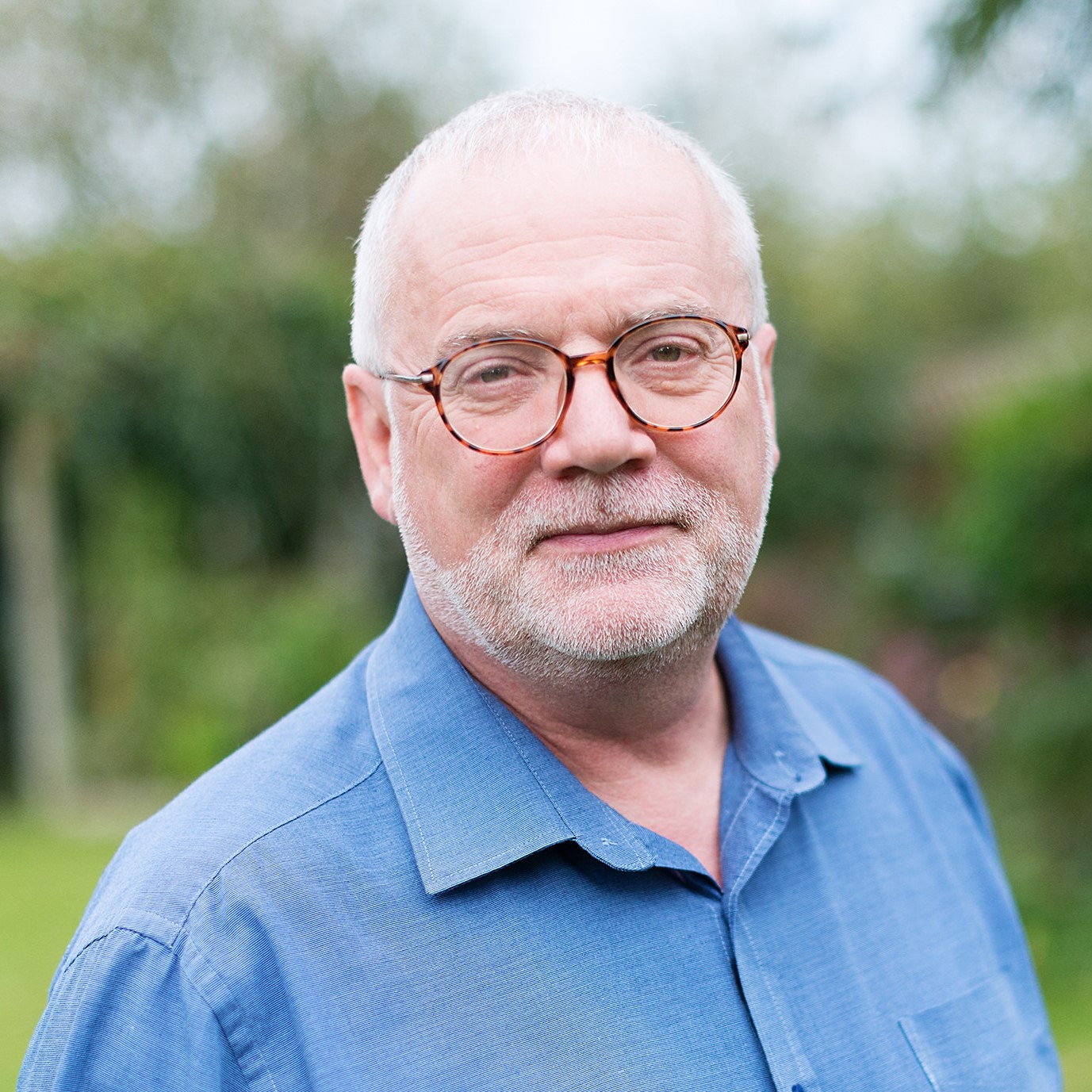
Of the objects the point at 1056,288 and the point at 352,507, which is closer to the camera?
the point at 352,507

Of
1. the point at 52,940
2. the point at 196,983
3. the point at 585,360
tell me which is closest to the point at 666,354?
the point at 585,360

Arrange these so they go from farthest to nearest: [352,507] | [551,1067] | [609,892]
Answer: [352,507] < [609,892] < [551,1067]

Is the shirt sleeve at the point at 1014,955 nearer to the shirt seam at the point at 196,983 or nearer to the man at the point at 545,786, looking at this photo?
the man at the point at 545,786

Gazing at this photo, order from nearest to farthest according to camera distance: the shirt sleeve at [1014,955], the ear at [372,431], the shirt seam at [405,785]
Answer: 1. the shirt seam at [405,785]
2. the ear at [372,431]
3. the shirt sleeve at [1014,955]

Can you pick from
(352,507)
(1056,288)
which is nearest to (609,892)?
(352,507)

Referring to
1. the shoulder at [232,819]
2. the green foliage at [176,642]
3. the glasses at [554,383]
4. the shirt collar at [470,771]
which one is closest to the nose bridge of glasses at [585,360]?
the glasses at [554,383]

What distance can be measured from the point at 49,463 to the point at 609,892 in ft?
22.9

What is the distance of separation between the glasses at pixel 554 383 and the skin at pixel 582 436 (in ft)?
0.05

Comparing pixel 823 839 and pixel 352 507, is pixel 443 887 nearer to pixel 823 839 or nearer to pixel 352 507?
pixel 823 839

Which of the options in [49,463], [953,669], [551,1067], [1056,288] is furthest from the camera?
[1056,288]

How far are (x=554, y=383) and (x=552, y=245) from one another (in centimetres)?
16

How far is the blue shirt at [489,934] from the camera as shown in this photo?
1133mm

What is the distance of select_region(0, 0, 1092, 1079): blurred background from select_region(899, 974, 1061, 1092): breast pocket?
2.65m

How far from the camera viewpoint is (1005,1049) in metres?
1.51
